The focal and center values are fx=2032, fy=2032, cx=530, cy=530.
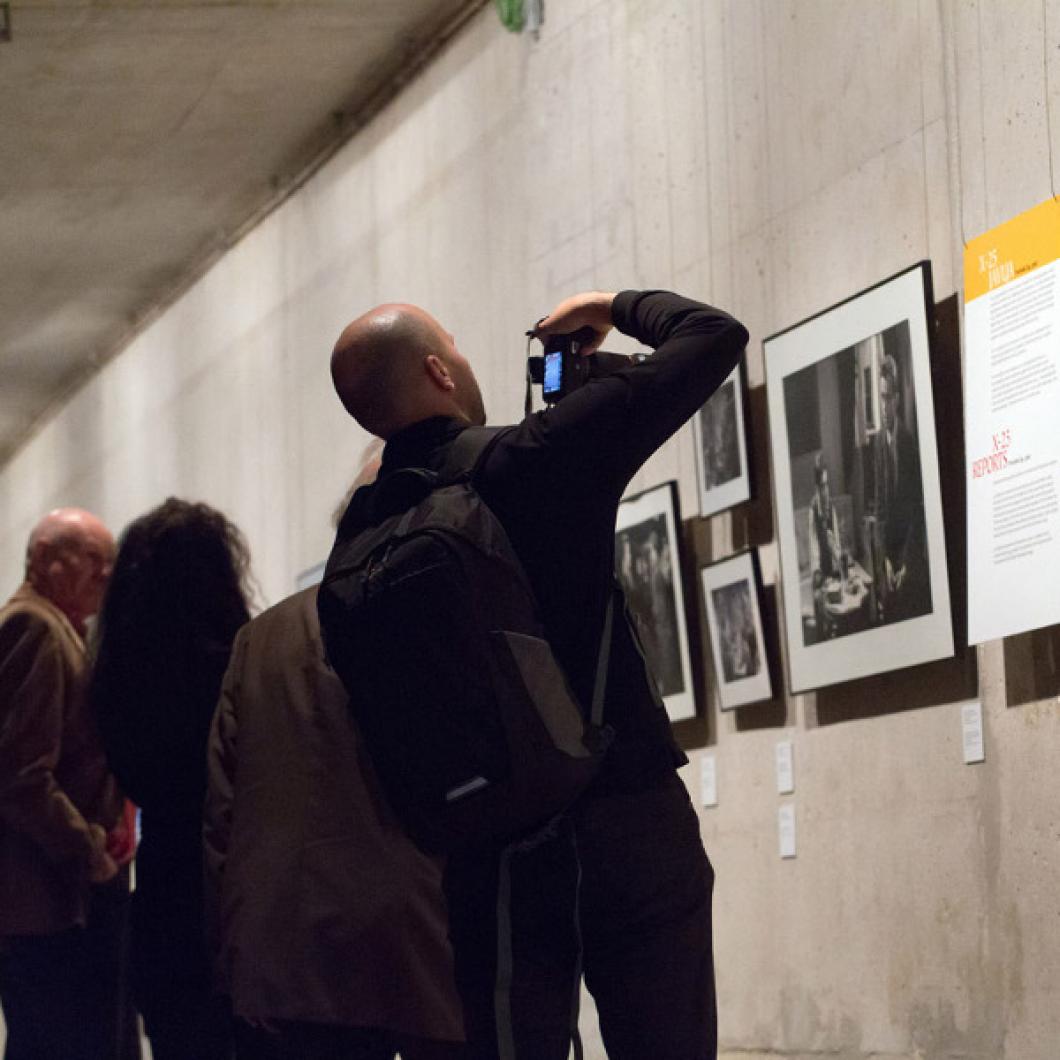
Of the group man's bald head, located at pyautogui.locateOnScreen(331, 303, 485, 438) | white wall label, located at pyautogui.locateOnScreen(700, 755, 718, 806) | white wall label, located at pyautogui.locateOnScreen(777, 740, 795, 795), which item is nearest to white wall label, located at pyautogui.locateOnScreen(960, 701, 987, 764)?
white wall label, located at pyautogui.locateOnScreen(777, 740, 795, 795)

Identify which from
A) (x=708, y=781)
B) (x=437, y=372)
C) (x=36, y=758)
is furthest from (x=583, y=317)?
(x=708, y=781)

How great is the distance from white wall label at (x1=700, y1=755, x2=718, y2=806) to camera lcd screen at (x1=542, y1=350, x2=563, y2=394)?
422 centimetres

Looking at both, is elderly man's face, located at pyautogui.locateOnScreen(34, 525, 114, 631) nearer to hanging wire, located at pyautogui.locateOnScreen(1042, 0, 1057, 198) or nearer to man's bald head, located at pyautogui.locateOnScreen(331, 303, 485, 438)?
man's bald head, located at pyautogui.locateOnScreen(331, 303, 485, 438)

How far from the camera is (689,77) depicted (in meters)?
7.36

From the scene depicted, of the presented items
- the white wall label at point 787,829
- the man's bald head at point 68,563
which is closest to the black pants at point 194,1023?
the man's bald head at point 68,563

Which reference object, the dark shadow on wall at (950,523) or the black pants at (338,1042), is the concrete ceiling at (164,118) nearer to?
the dark shadow on wall at (950,523)

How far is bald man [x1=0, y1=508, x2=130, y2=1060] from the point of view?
189 inches

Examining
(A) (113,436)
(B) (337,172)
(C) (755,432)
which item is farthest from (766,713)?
(A) (113,436)

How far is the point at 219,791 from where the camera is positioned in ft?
12.7

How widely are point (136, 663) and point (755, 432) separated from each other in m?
2.89

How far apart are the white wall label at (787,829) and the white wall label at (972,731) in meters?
1.00

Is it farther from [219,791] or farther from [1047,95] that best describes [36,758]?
[1047,95]

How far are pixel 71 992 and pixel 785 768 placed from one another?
256cm

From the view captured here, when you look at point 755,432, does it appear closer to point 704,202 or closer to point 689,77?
point 704,202
